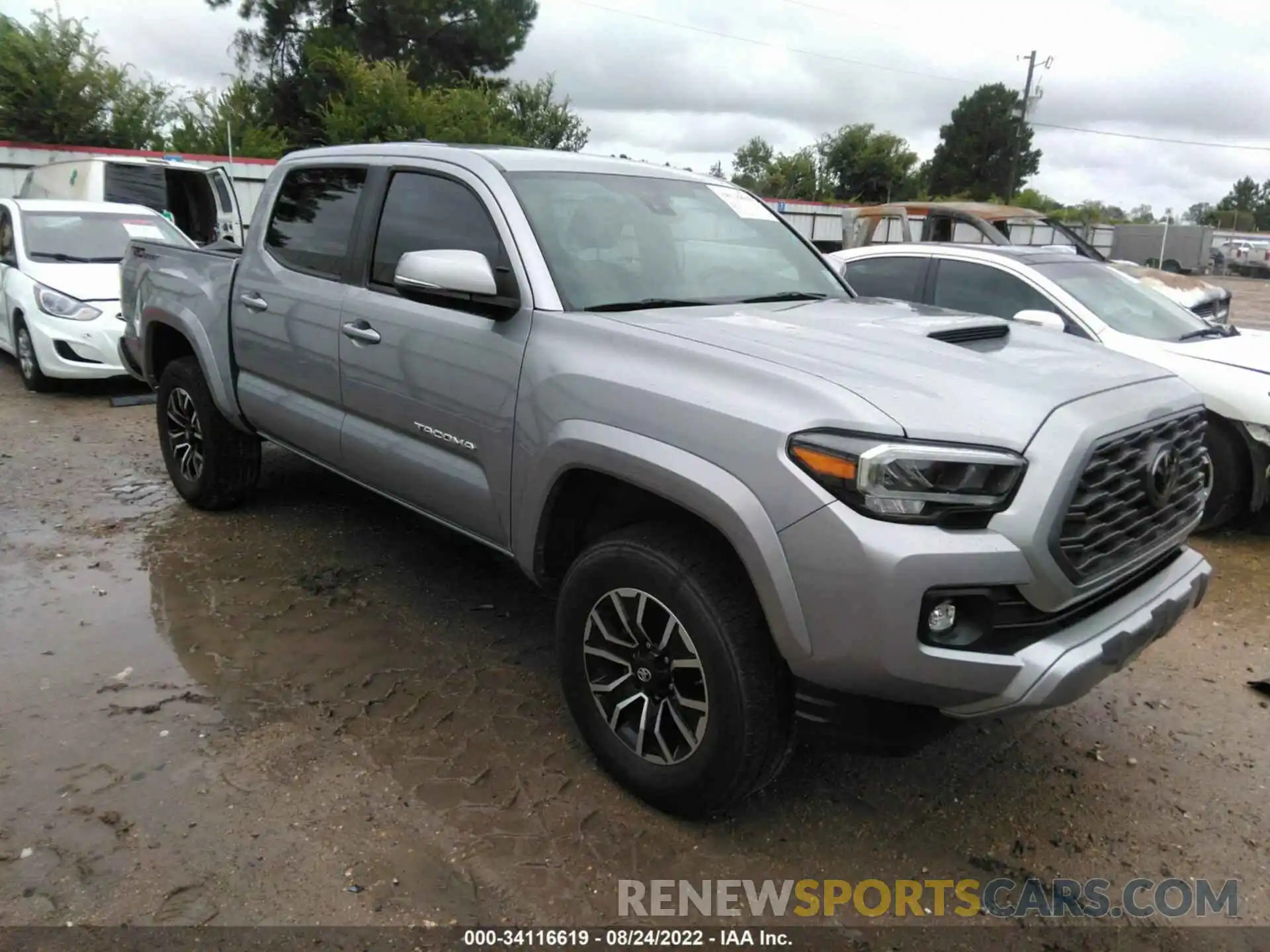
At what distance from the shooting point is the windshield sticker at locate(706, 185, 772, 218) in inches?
155

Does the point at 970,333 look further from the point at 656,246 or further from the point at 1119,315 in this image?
the point at 1119,315

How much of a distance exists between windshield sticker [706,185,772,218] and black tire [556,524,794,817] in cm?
182

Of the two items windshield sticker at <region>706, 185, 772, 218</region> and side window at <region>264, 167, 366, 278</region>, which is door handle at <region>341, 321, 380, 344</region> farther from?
windshield sticker at <region>706, 185, 772, 218</region>

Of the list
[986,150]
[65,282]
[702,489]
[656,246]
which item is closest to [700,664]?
[702,489]

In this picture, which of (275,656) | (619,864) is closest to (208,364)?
(275,656)

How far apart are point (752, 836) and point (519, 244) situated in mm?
2005

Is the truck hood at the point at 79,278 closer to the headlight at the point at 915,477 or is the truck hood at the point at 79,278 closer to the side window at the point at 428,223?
the side window at the point at 428,223

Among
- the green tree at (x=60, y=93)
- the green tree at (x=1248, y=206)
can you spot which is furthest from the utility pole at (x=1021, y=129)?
the green tree at (x=60, y=93)

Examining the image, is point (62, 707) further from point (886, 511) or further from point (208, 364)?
point (886, 511)

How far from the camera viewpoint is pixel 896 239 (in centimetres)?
1433

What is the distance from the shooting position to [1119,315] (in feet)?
19.1

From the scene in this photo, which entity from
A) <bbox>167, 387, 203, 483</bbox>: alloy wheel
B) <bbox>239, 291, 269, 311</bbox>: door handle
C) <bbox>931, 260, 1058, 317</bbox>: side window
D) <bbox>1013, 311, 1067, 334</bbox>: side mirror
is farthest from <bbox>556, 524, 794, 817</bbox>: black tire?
<bbox>931, 260, 1058, 317</bbox>: side window

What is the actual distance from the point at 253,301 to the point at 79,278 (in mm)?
5107

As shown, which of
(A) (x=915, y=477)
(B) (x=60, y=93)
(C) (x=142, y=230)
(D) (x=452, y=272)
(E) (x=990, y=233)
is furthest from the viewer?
(B) (x=60, y=93)
